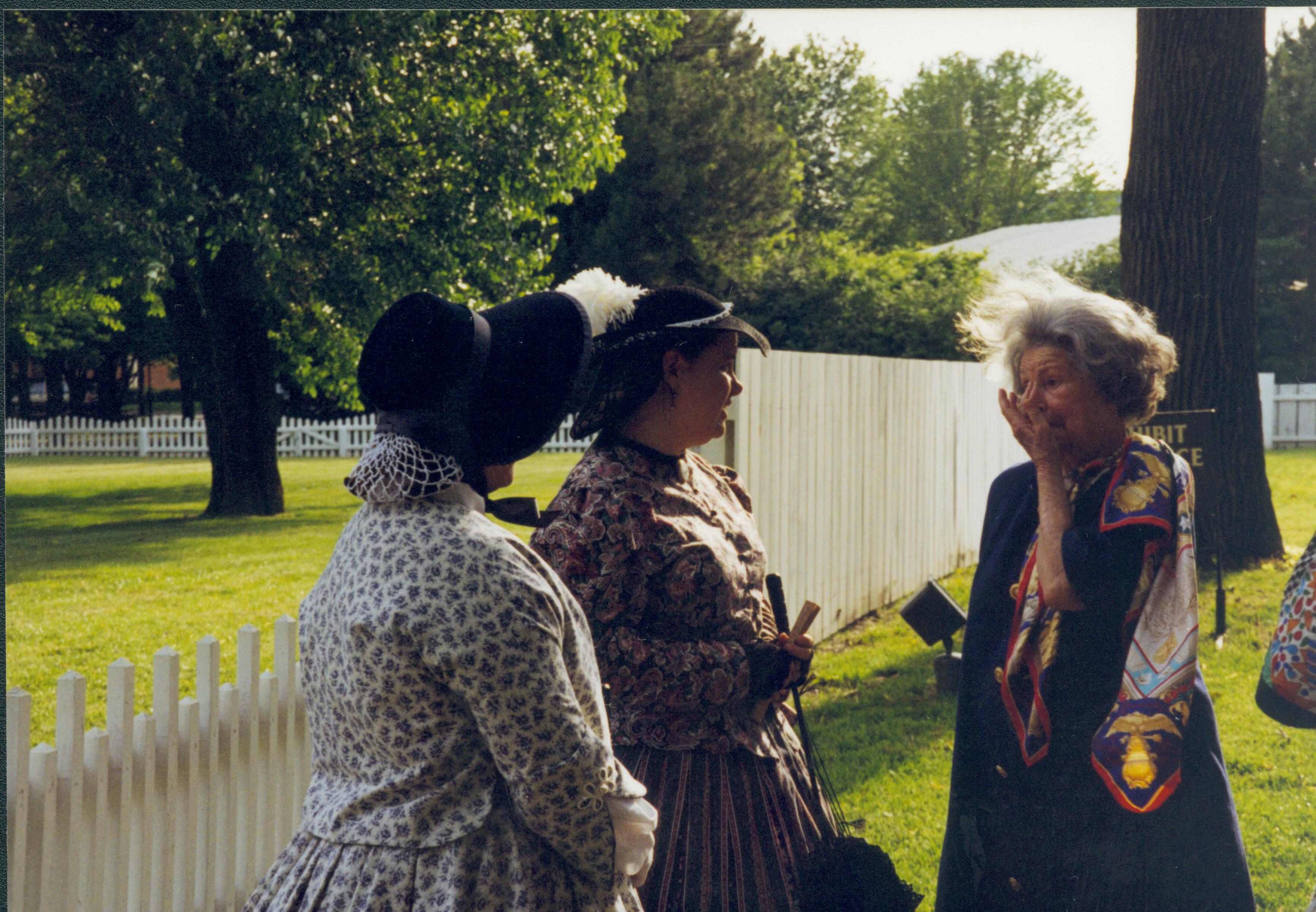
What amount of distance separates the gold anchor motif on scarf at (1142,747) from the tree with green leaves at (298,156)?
9.35 m

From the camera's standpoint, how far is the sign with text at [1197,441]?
5.31 meters

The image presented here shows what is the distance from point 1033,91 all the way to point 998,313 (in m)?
13.2

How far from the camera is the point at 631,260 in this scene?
2172cm

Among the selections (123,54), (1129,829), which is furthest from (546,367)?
(123,54)

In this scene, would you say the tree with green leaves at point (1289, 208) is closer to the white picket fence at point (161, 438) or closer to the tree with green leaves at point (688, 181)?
the white picket fence at point (161, 438)

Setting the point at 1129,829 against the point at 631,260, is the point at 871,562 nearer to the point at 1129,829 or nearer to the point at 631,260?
the point at 1129,829

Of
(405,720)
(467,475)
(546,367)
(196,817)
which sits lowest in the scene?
(196,817)

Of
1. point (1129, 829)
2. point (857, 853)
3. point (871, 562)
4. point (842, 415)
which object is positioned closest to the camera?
point (1129, 829)

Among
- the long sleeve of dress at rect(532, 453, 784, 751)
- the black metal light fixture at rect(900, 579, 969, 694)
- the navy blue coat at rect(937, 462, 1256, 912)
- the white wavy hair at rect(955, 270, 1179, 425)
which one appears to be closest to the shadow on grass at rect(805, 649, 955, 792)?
the black metal light fixture at rect(900, 579, 969, 694)

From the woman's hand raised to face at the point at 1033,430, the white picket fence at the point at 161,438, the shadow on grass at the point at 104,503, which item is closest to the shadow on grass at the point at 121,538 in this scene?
the shadow on grass at the point at 104,503

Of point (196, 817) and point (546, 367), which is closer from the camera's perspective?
point (546, 367)

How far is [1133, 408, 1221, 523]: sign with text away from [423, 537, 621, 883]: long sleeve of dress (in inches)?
180

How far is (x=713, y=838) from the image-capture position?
2363 mm

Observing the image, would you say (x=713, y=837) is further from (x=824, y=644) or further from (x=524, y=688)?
(x=824, y=644)
